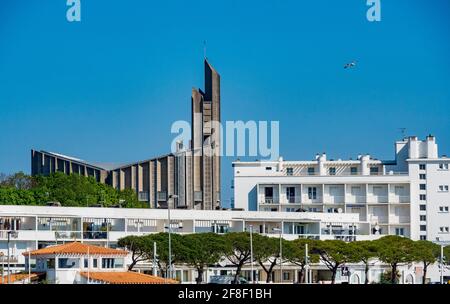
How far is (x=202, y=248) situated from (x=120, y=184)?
1802 cm

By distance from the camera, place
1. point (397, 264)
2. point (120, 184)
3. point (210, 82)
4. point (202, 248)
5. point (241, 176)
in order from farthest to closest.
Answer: point (241, 176)
point (120, 184)
point (397, 264)
point (202, 248)
point (210, 82)

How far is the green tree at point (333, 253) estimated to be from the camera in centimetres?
3138

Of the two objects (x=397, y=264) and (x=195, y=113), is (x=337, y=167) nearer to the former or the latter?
(x=397, y=264)

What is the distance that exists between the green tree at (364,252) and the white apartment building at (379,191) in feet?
43.3

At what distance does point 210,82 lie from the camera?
88.1 feet

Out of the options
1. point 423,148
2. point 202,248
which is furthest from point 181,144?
point 423,148

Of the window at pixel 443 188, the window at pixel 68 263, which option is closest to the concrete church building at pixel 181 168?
the window at pixel 68 263

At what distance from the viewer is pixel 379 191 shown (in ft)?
160

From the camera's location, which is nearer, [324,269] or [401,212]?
[324,269]

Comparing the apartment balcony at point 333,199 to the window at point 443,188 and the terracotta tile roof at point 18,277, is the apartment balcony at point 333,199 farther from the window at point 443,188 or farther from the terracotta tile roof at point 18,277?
the terracotta tile roof at point 18,277

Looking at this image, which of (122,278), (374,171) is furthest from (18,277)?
(374,171)

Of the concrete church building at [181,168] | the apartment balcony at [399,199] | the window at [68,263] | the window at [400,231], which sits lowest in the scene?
the window at [400,231]

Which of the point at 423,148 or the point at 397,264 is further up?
the point at 423,148
